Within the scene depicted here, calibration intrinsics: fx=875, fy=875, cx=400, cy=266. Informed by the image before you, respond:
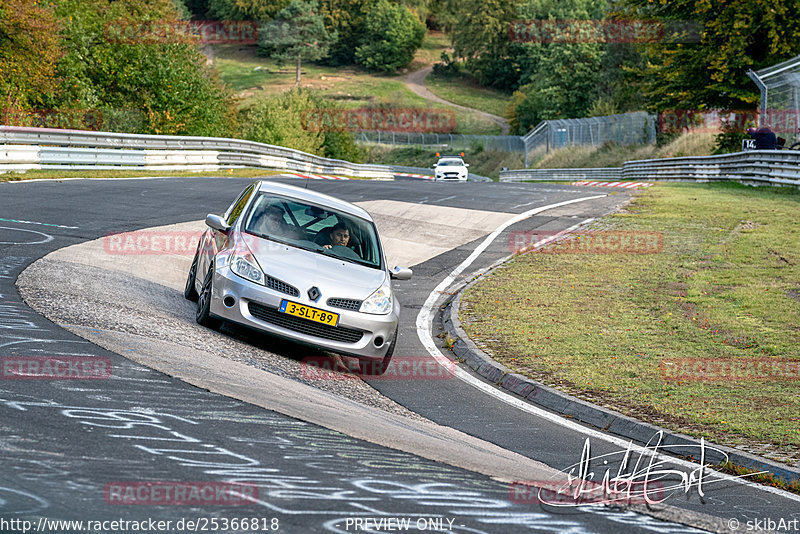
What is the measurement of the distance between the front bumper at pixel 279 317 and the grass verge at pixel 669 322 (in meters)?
1.91

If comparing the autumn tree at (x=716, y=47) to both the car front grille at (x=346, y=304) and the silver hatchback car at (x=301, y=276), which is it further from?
the car front grille at (x=346, y=304)

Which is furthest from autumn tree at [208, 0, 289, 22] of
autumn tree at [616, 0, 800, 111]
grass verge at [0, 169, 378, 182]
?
grass verge at [0, 169, 378, 182]

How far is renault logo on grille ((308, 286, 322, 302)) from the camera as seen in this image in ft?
27.8

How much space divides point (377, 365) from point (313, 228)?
169 centimetres

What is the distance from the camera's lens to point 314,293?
8.52 metres

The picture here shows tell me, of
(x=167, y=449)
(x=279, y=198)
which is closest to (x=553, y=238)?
(x=279, y=198)

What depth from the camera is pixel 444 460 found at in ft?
18.2

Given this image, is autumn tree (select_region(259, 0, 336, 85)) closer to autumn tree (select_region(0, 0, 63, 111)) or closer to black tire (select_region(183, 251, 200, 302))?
autumn tree (select_region(0, 0, 63, 111))

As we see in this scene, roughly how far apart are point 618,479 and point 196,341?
13.7 feet

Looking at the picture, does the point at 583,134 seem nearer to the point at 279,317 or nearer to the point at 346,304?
the point at 346,304

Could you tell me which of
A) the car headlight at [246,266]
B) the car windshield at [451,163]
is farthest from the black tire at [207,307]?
the car windshield at [451,163]

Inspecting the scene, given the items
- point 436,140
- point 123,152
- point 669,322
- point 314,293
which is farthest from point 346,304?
point 436,140

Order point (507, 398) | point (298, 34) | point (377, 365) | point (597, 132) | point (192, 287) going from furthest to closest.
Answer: point (298, 34) → point (597, 132) → point (192, 287) → point (377, 365) → point (507, 398)

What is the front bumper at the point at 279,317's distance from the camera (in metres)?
8.44
